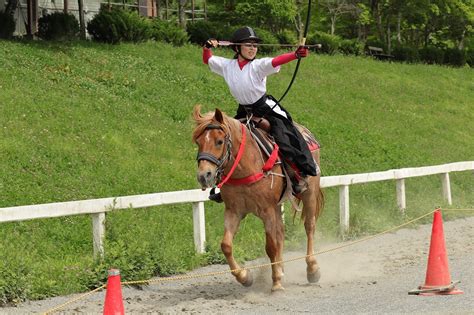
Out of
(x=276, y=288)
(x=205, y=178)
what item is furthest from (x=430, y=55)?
(x=205, y=178)

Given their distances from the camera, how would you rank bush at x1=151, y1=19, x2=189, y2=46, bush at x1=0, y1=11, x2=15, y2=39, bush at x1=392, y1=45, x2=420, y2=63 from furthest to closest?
bush at x1=392, y1=45, x2=420, y2=63, bush at x1=151, y1=19, x2=189, y2=46, bush at x1=0, y1=11, x2=15, y2=39

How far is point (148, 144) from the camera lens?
21.9 meters

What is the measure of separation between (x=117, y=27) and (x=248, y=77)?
23.3 metres

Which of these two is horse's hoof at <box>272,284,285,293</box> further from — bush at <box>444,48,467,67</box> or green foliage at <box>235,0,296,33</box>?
bush at <box>444,48,467,67</box>

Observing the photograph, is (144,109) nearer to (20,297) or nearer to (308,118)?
(308,118)

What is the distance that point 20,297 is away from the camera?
32.7 ft

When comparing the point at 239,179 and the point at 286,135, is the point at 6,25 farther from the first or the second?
the point at 239,179

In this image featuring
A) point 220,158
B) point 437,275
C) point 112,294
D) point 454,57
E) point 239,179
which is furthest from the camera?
point 454,57

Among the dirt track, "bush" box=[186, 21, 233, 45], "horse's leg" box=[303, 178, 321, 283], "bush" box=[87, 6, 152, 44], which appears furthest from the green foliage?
"horse's leg" box=[303, 178, 321, 283]

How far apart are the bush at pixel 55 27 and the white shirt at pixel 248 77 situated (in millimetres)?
21108

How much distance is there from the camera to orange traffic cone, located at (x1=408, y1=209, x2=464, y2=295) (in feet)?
33.9

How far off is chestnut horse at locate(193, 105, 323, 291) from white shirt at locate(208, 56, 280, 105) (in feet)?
1.52

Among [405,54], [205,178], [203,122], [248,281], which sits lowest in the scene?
[248,281]

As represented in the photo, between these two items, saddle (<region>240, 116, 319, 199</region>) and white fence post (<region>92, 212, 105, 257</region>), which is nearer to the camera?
saddle (<region>240, 116, 319, 199</region>)
